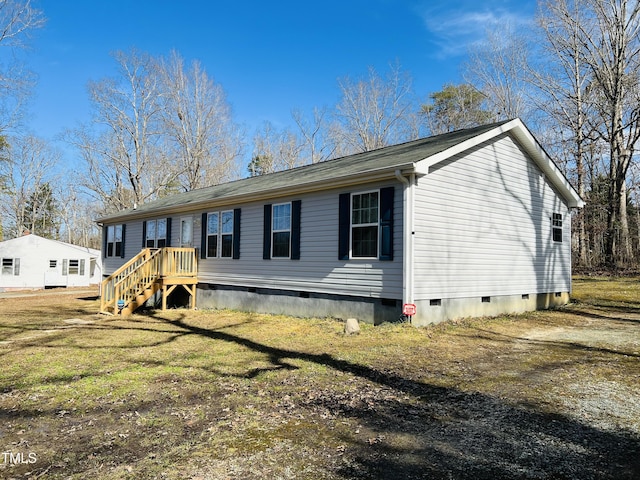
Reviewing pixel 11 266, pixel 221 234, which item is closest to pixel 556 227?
pixel 221 234

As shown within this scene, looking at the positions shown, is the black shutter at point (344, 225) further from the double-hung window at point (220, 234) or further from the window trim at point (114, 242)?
the window trim at point (114, 242)

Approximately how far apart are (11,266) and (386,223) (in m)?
28.4

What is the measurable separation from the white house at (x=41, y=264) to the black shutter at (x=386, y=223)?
27.2 metres

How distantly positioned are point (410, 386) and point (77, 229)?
5707 cm

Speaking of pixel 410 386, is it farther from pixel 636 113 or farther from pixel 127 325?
pixel 636 113

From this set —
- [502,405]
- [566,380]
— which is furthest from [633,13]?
[502,405]

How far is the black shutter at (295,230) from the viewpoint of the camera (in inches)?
435

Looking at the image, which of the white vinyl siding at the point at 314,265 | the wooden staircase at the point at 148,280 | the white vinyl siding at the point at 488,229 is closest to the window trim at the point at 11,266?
the wooden staircase at the point at 148,280

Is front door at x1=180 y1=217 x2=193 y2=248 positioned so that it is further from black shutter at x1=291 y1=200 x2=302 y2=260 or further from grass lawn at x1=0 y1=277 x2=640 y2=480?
grass lawn at x1=0 y1=277 x2=640 y2=480

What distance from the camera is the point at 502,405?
15.0ft

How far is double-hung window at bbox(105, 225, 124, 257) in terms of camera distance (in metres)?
19.1

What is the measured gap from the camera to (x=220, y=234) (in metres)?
13.8

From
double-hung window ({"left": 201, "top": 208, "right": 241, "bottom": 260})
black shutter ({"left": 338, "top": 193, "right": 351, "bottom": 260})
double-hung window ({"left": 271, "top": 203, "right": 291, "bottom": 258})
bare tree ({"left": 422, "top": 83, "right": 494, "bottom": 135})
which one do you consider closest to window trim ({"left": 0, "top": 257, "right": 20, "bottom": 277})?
double-hung window ({"left": 201, "top": 208, "right": 241, "bottom": 260})

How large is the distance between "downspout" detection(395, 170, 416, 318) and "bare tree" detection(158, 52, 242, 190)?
25.4m
